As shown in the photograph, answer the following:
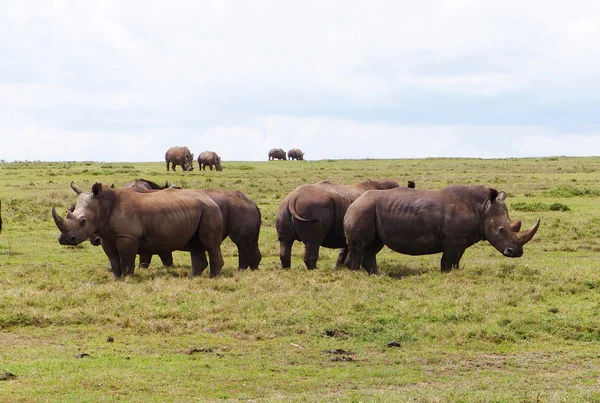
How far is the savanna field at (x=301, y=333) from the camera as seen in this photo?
8.04 metres

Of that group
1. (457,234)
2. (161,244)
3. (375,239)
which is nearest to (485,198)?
(457,234)

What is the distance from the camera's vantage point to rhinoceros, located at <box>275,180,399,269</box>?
50.4 ft

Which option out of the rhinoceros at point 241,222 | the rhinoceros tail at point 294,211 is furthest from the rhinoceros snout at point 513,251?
the rhinoceros at point 241,222

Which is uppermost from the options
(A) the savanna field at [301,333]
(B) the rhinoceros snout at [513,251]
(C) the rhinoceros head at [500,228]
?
(C) the rhinoceros head at [500,228]

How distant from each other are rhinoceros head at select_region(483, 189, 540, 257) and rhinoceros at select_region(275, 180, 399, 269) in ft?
8.86

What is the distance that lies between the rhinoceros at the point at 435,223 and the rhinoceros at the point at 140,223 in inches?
98.9

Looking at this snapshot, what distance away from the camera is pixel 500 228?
1453 cm

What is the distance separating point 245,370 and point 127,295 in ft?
12.4

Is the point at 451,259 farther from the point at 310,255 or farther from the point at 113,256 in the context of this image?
the point at 113,256

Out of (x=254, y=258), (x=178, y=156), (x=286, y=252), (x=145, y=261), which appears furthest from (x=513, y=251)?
(x=178, y=156)

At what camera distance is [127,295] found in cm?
1189

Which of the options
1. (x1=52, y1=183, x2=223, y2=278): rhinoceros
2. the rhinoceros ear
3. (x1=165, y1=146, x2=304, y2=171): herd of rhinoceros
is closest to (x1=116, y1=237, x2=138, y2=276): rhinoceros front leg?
(x1=52, y1=183, x2=223, y2=278): rhinoceros

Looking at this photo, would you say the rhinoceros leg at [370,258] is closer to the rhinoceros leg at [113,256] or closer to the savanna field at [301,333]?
the savanna field at [301,333]

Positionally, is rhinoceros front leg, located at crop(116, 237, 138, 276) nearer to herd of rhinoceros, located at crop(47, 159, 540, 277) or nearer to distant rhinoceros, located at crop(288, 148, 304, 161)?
herd of rhinoceros, located at crop(47, 159, 540, 277)
